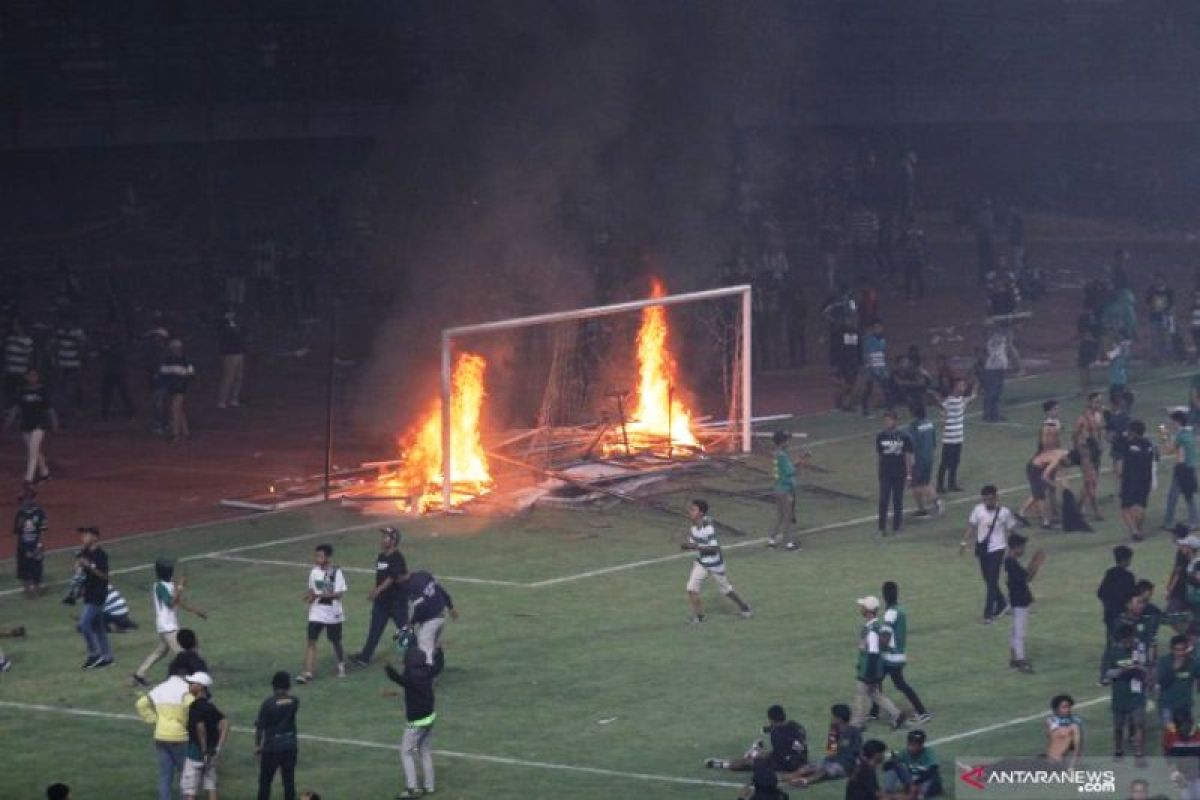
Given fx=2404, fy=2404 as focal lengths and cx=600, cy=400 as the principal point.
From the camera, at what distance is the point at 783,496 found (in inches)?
1363

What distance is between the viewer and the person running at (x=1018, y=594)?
27.4m

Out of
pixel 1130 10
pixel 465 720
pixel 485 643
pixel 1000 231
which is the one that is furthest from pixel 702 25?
pixel 465 720

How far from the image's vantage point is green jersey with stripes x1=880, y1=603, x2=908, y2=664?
25328 millimetres

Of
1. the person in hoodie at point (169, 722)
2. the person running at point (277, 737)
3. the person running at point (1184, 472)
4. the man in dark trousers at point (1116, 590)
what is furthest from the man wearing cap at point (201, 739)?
the person running at point (1184, 472)

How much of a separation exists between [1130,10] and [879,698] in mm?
48798

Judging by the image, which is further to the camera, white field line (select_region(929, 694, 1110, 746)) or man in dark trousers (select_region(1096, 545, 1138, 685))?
man in dark trousers (select_region(1096, 545, 1138, 685))

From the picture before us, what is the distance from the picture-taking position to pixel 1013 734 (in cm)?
2520

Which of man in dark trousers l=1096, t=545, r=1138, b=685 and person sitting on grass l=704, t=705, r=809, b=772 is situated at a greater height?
man in dark trousers l=1096, t=545, r=1138, b=685

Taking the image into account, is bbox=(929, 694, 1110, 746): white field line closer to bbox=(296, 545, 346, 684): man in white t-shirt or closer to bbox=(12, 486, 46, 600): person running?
bbox=(296, 545, 346, 684): man in white t-shirt

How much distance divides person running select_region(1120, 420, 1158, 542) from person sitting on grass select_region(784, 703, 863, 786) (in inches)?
458

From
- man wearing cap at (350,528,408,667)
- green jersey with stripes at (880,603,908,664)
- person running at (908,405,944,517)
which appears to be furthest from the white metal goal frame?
green jersey with stripes at (880,603,908,664)

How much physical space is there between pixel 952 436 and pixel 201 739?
60.5 feet

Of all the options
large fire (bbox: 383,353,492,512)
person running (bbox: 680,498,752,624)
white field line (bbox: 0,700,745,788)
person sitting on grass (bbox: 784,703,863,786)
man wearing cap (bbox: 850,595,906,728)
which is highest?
large fire (bbox: 383,353,492,512)

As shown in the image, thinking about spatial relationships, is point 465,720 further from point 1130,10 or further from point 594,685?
point 1130,10
